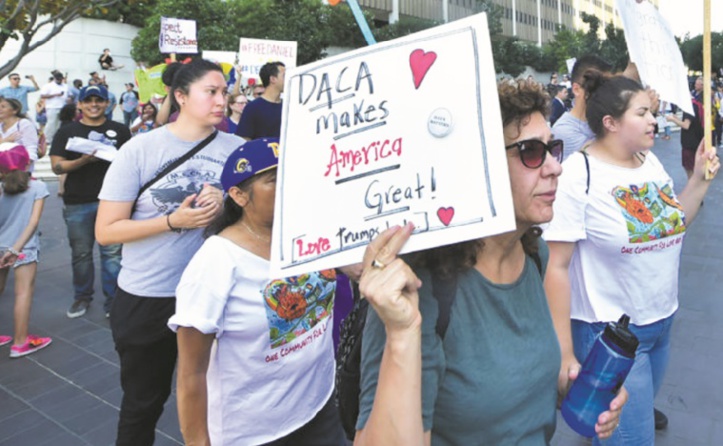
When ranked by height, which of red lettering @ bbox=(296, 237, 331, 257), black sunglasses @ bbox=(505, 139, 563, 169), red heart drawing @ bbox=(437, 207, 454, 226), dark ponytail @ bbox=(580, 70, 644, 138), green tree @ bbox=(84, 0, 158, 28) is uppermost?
green tree @ bbox=(84, 0, 158, 28)

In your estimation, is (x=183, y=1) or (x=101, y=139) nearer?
(x=101, y=139)

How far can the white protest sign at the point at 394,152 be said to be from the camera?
1.14 m

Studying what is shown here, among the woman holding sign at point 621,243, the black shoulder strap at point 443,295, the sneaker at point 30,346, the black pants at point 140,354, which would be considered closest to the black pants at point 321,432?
the black pants at point 140,354

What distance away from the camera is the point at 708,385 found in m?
3.72

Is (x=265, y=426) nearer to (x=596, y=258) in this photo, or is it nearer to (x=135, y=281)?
(x=135, y=281)

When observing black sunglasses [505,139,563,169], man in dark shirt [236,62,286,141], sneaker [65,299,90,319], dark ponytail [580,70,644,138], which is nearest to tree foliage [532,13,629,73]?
man in dark shirt [236,62,286,141]

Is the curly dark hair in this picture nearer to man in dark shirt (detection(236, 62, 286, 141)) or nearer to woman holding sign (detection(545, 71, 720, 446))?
woman holding sign (detection(545, 71, 720, 446))

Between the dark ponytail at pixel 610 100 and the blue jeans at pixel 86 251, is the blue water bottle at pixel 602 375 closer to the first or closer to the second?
the dark ponytail at pixel 610 100

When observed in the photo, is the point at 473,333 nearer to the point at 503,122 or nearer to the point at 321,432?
the point at 503,122

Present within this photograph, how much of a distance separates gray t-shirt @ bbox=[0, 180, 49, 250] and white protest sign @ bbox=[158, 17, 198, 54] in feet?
22.3

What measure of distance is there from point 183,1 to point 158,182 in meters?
23.2

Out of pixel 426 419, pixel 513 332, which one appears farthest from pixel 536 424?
pixel 426 419

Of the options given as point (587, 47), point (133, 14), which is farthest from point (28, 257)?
point (587, 47)

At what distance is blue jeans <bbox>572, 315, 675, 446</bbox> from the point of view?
2.20 m
